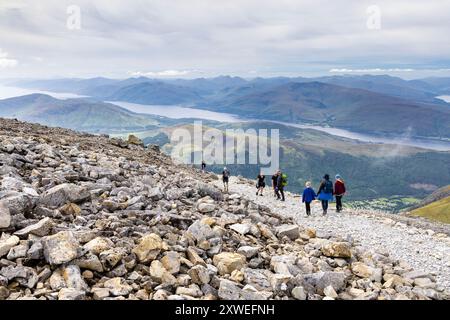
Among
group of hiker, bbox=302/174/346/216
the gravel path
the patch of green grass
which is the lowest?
the patch of green grass

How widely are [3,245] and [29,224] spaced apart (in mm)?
1642

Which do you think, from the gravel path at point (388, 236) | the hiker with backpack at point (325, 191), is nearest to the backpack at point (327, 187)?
the hiker with backpack at point (325, 191)

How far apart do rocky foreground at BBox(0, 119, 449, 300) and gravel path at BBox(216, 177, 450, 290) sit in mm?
2046

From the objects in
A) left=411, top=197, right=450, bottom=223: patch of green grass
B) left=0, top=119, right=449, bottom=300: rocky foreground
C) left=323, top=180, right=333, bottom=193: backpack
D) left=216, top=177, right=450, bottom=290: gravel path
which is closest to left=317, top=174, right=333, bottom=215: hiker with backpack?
left=323, top=180, right=333, bottom=193: backpack

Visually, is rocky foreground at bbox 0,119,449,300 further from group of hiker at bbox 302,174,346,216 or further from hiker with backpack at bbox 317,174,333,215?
hiker with backpack at bbox 317,174,333,215

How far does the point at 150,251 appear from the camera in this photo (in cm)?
1195

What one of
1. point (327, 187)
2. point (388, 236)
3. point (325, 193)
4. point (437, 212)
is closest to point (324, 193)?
point (325, 193)

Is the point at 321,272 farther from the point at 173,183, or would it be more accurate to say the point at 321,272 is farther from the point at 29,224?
the point at 173,183

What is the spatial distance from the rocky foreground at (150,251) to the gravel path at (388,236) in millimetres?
2046

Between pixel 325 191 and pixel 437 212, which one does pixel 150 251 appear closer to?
pixel 325 191

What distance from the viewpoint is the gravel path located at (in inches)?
704

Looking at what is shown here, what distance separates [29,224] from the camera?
481 inches

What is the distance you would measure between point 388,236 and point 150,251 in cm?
1611

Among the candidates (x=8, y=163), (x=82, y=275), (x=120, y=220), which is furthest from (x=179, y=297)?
(x=8, y=163)
